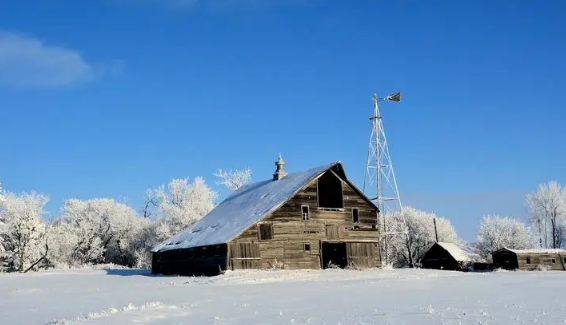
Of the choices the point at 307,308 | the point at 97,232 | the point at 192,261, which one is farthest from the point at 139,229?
the point at 307,308

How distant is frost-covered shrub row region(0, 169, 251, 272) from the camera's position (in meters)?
66.6

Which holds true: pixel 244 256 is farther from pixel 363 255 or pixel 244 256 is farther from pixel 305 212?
pixel 363 255

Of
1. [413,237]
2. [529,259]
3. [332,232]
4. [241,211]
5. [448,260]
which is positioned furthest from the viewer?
[413,237]

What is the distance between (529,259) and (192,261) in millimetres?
36205

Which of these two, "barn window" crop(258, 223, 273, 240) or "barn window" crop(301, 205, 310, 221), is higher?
"barn window" crop(301, 205, 310, 221)

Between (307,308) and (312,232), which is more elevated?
(312,232)

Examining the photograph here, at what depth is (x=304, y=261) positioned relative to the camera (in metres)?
39.1

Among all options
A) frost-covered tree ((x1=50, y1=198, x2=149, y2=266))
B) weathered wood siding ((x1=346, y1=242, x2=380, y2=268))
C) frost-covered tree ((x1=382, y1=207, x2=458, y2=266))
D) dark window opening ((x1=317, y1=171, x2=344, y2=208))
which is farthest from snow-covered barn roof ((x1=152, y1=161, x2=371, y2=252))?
frost-covered tree ((x1=382, y1=207, x2=458, y2=266))

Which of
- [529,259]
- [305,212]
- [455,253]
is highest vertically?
[305,212]

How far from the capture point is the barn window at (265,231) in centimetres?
3767

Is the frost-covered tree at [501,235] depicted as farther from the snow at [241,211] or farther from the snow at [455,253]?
the snow at [241,211]

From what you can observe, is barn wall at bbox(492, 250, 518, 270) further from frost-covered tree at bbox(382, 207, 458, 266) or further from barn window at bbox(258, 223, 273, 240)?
barn window at bbox(258, 223, 273, 240)

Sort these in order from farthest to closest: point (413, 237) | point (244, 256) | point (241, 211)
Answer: point (413, 237) → point (241, 211) → point (244, 256)

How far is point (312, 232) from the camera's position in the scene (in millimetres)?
39875
